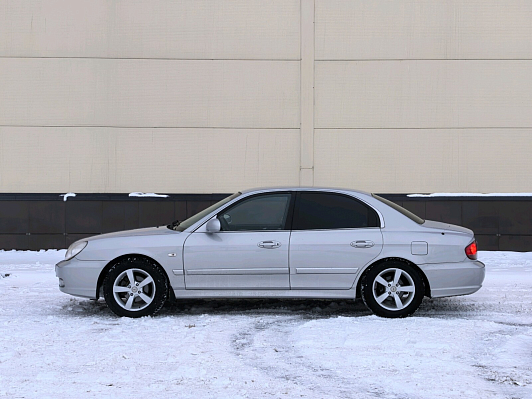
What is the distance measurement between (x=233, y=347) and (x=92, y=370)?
53.2 inches

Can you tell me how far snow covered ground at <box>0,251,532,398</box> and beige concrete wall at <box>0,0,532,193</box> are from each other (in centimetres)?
593

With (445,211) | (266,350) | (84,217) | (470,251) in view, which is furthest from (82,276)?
(445,211)

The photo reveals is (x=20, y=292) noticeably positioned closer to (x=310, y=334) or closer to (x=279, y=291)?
(x=279, y=291)

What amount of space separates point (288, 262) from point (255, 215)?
26.3 inches

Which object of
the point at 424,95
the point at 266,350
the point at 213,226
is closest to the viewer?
the point at 266,350

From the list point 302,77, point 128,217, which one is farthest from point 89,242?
point 302,77

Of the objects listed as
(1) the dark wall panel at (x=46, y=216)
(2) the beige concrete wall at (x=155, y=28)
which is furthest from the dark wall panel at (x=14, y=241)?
(2) the beige concrete wall at (x=155, y=28)

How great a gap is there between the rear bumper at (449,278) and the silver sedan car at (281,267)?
0.01m

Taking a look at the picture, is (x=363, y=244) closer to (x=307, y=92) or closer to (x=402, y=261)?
(x=402, y=261)

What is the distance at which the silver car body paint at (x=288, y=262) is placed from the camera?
7875 mm

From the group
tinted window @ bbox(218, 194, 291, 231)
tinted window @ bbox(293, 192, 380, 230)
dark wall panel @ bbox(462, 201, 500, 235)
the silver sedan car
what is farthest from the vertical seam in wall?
the silver sedan car

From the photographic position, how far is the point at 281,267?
25.8 ft

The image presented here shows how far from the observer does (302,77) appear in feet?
48.7

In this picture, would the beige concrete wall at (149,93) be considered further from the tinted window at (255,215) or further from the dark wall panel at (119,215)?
the tinted window at (255,215)
